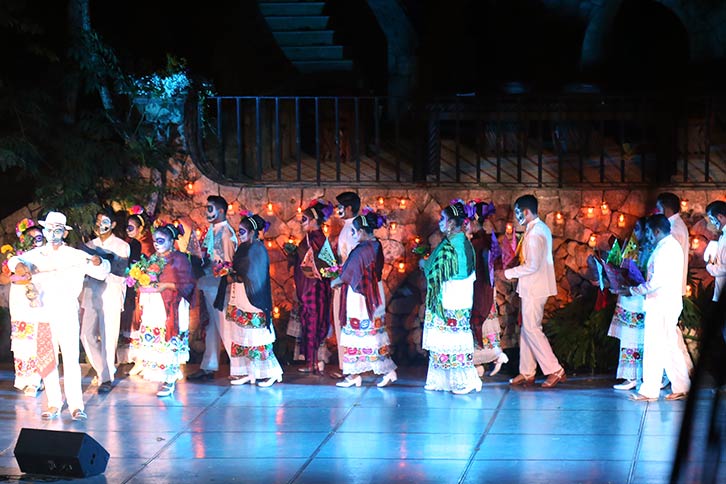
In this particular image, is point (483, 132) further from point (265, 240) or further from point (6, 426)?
point (6, 426)

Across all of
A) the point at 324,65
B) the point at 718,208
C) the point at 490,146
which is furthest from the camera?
the point at 324,65

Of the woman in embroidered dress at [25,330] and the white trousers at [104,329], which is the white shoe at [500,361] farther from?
the woman in embroidered dress at [25,330]

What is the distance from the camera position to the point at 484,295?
10.6 m

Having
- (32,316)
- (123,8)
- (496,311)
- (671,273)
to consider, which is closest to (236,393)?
(32,316)

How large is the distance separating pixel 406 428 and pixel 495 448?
0.92 metres

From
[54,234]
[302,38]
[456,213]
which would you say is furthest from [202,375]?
[302,38]

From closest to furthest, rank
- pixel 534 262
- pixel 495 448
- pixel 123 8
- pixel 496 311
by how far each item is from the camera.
A: pixel 495 448
pixel 534 262
pixel 496 311
pixel 123 8

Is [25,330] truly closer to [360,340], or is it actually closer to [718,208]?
[360,340]

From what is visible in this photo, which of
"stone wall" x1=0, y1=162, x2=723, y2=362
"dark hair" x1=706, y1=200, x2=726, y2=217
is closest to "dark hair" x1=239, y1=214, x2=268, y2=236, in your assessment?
"stone wall" x1=0, y1=162, x2=723, y2=362

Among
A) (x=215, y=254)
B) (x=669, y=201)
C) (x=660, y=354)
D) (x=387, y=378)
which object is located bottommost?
(x=387, y=378)

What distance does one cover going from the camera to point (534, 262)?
10172mm

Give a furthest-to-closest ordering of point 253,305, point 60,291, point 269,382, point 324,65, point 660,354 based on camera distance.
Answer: point 324,65, point 269,382, point 253,305, point 660,354, point 60,291

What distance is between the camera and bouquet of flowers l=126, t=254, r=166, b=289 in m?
10.2

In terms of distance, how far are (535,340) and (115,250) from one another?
13.3 ft
